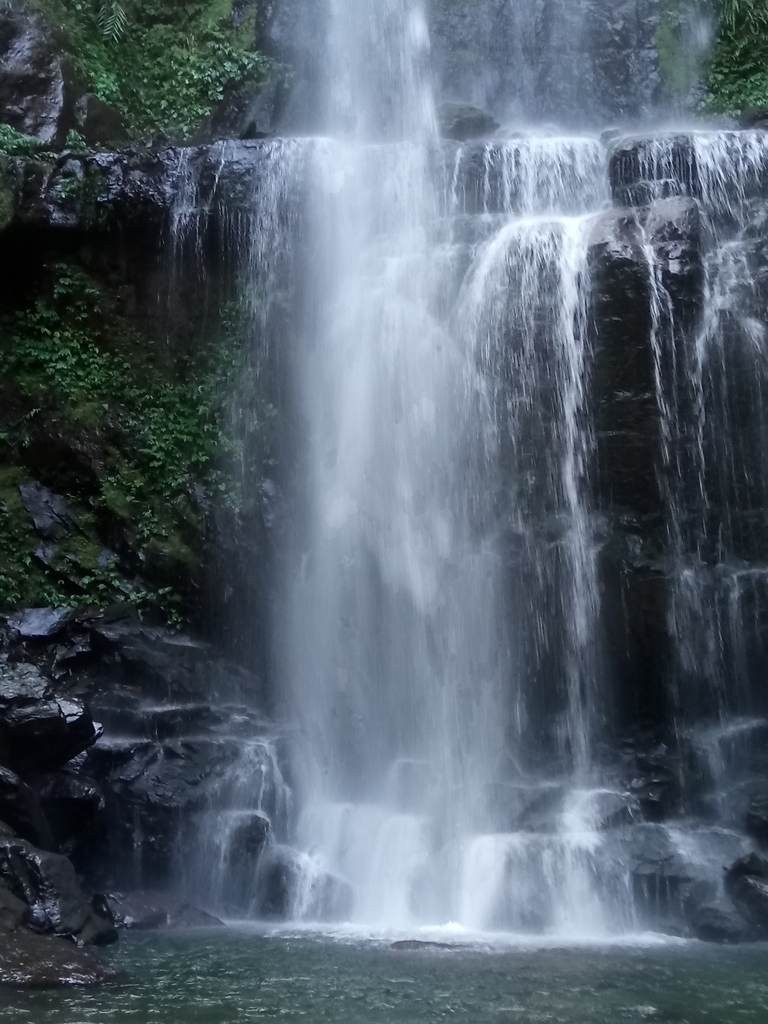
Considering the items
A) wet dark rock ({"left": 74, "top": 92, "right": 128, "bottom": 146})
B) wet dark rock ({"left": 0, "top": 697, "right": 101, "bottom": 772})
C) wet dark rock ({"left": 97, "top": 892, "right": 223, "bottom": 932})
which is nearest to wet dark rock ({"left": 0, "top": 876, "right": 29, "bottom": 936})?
wet dark rock ({"left": 97, "top": 892, "right": 223, "bottom": 932})

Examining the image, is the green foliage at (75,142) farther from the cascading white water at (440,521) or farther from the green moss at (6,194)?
the cascading white water at (440,521)

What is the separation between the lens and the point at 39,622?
1399 centimetres

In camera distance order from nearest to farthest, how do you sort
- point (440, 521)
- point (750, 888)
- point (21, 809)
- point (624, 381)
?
point (21, 809), point (750, 888), point (624, 381), point (440, 521)

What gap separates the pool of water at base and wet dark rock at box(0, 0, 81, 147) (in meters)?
13.3

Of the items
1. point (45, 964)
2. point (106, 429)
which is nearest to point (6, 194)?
point (106, 429)

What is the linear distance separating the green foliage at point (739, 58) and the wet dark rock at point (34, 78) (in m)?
11.8

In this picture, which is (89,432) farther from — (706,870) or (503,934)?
(706,870)

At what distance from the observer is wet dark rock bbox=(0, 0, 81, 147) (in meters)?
18.0

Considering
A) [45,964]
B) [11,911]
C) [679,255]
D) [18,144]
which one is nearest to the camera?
[45,964]

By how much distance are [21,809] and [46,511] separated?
5410 millimetres

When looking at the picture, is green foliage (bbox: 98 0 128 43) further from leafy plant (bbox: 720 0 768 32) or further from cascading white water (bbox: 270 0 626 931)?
leafy plant (bbox: 720 0 768 32)

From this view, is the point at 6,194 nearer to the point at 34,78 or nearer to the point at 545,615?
the point at 34,78

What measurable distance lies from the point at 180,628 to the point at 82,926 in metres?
5.63

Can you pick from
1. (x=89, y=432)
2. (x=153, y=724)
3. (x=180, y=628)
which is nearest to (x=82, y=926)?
(x=153, y=724)
